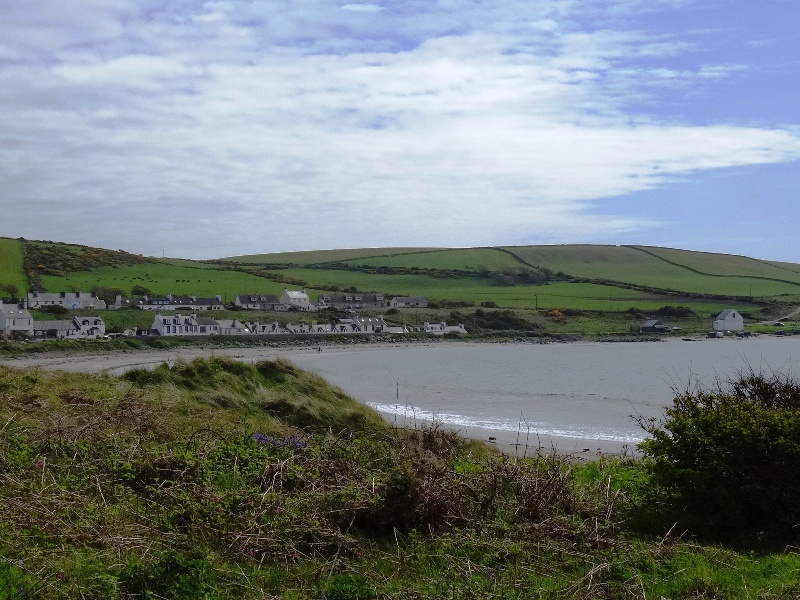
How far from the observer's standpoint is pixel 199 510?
6973 mm

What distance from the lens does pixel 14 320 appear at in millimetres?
78438

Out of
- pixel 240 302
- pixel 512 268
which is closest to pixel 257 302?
pixel 240 302

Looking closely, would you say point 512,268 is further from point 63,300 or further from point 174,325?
point 63,300

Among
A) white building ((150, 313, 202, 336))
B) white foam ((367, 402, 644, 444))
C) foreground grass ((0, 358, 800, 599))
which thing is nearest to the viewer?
foreground grass ((0, 358, 800, 599))

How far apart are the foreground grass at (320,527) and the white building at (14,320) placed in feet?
246

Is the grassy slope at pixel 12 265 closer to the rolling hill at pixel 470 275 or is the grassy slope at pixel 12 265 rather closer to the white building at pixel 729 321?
the rolling hill at pixel 470 275

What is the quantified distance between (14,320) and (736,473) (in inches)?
3240

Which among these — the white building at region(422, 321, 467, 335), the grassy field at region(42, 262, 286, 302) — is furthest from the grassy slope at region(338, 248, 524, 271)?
the white building at region(422, 321, 467, 335)

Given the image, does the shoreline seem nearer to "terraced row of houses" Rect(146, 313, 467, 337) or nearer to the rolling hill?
"terraced row of houses" Rect(146, 313, 467, 337)

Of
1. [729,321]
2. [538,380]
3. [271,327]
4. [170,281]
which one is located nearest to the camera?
[538,380]

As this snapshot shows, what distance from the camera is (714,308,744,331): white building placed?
100750 mm

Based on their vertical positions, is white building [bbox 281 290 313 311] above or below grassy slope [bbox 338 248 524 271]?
below

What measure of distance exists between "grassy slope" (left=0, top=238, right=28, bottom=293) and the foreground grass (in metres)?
95.8

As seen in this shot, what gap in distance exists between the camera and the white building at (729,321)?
331ft
